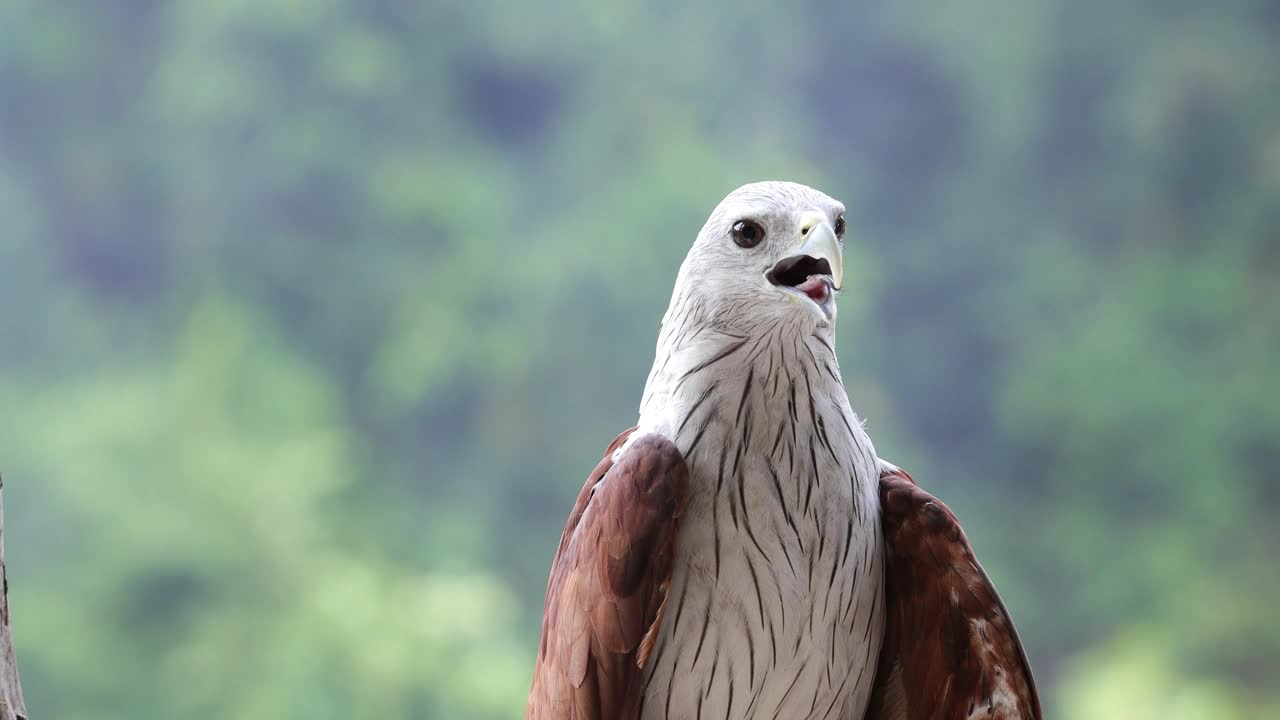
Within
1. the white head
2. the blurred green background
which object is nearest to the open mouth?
the white head

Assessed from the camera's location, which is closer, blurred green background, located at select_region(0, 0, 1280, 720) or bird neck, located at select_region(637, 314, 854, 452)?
bird neck, located at select_region(637, 314, 854, 452)

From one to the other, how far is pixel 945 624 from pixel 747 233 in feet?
1.18

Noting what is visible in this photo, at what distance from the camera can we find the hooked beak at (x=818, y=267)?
0.90 metres

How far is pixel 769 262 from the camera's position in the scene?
3.05ft

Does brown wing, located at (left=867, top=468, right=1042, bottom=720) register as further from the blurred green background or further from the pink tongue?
the blurred green background

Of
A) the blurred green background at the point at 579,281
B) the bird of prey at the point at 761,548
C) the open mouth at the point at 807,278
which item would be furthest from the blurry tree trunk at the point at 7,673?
the blurred green background at the point at 579,281

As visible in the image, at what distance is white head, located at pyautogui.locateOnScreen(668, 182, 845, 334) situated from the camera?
911 mm

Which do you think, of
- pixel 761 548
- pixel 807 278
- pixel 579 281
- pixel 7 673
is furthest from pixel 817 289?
pixel 579 281

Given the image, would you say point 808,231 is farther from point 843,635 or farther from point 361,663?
point 361,663

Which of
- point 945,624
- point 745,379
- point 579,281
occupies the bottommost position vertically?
point 945,624

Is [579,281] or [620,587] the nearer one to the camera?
[620,587]

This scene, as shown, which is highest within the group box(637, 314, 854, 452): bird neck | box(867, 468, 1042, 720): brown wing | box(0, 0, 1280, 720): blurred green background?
box(0, 0, 1280, 720): blurred green background

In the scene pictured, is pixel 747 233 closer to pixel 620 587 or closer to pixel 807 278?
pixel 807 278

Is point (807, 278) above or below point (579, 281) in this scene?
below
